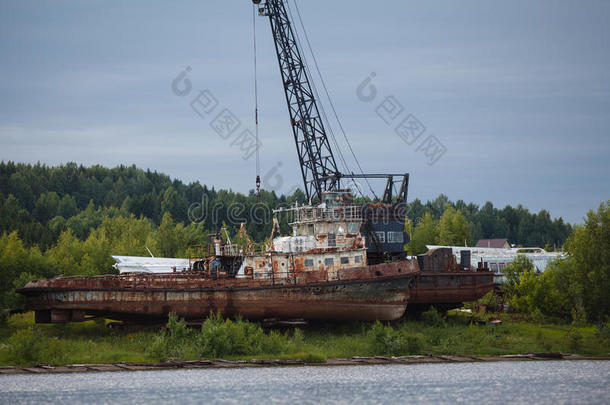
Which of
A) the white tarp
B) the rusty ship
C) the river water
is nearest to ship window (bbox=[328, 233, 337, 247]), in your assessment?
the rusty ship

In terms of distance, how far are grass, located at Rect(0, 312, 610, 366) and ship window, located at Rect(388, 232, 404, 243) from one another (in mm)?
7589

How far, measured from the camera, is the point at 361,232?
2322 inches

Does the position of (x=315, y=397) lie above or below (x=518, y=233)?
below

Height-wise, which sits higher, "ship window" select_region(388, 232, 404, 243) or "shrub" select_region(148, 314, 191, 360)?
"ship window" select_region(388, 232, 404, 243)

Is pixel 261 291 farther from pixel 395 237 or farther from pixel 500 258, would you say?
pixel 500 258

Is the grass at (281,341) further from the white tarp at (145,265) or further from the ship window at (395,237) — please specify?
the white tarp at (145,265)

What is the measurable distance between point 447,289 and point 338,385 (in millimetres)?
21947

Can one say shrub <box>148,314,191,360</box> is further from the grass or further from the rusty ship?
the rusty ship

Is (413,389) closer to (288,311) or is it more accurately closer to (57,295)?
(288,311)

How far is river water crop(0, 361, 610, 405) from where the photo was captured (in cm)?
3362

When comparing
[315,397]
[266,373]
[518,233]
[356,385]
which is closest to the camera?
[315,397]

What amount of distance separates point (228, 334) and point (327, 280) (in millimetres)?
9399

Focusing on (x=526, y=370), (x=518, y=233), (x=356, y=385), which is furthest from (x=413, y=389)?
(x=518, y=233)

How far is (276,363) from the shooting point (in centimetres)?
4378
